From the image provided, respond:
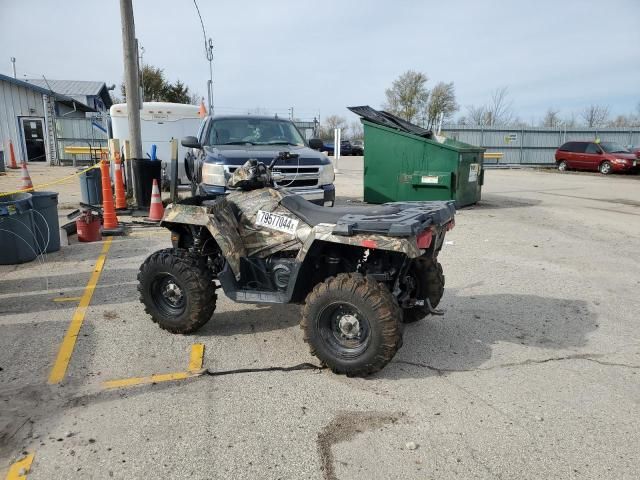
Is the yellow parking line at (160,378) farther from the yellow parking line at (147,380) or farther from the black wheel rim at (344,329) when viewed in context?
the black wheel rim at (344,329)

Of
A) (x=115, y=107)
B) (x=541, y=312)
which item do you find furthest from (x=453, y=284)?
(x=115, y=107)

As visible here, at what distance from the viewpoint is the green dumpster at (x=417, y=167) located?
34.6 ft

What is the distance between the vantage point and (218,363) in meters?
3.67

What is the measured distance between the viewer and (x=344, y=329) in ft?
11.3

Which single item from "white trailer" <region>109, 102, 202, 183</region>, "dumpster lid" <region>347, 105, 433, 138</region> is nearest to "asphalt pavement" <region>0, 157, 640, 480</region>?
"dumpster lid" <region>347, 105, 433, 138</region>

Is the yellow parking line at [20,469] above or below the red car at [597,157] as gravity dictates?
below

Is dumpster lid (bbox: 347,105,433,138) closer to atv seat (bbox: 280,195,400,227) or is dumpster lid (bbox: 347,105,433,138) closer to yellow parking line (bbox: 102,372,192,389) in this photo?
atv seat (bbox: 280,195,400,227)

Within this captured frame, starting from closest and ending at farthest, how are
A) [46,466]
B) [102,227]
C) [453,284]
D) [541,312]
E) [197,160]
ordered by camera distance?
[46,466] < [541,312] < [453,284] < [197,160] < [102,227]

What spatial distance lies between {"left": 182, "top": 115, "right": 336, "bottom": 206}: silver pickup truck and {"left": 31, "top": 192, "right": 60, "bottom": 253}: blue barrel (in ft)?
6.60

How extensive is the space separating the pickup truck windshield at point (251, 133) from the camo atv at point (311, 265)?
13.0 ft

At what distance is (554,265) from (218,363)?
489 centimetres

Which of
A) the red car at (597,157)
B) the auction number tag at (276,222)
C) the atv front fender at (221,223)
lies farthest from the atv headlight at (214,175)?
the red car at (597,157)

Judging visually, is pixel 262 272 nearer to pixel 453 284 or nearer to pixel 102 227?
pixel 453 284

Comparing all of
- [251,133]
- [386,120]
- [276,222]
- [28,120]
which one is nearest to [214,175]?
[251,133]
